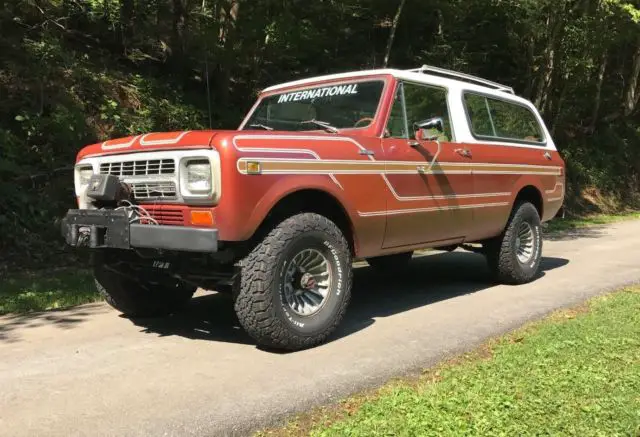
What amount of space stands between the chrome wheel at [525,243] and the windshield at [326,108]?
2.91 meters

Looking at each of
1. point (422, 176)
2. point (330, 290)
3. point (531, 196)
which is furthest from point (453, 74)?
point (330, 290)

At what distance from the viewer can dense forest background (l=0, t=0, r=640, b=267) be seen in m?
9.40

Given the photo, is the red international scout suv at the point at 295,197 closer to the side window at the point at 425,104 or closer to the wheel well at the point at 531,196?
the side window at the point at 425,104

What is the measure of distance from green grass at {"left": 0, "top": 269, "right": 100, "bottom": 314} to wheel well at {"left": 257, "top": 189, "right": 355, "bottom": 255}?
2.94 m

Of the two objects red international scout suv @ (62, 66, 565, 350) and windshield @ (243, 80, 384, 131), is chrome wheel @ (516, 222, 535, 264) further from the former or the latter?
windshield @ (243, 80, 384, 131)

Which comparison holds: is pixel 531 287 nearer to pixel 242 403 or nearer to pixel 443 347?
pixel 443 347

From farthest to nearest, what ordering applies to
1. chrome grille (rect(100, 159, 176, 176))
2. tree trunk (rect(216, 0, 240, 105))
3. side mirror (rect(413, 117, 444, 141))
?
tree trunk (rect(216, 0, 240, 105)) → side mirror (rect(413, 117, 444, 141)) → chrome grille (rect(100, 159, 176, 176))

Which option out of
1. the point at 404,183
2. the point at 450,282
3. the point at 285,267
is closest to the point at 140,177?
the point at 285,267

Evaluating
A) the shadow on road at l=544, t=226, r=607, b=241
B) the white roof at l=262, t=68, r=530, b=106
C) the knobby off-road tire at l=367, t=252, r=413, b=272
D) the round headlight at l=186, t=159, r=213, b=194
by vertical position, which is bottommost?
Result: the shadow on road at l=544, t=226, r=607, b=241

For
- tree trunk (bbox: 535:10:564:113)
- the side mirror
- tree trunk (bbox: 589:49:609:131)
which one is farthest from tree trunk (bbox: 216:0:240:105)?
tree trunk (bbox: 589:49:609:131)

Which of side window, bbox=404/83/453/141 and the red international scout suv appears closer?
the red international scout suv

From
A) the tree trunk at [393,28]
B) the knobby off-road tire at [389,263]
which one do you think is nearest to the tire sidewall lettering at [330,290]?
the knobby off-road tire at [389,263]

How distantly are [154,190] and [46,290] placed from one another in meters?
3.10

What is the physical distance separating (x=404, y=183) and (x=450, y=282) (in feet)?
8.11
